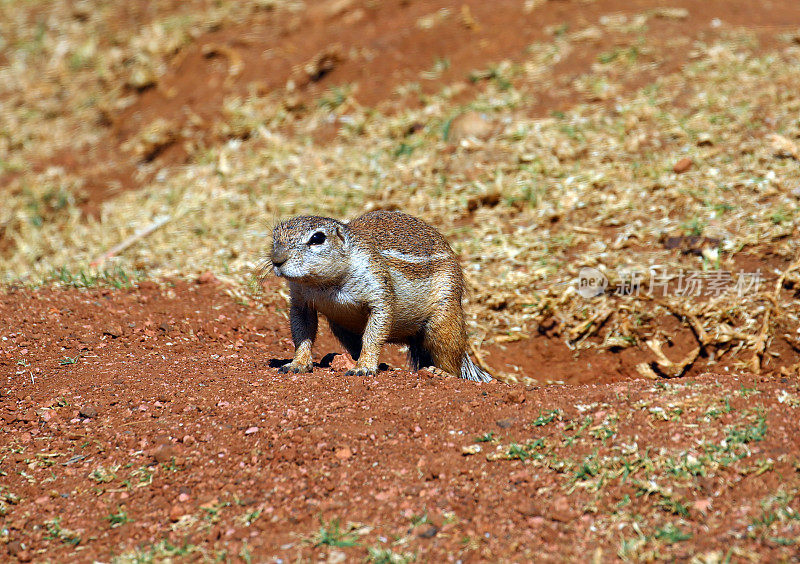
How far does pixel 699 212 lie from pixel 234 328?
4319 millimetres

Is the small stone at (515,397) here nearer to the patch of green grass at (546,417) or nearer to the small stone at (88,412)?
the patch of green grass at (546,417)

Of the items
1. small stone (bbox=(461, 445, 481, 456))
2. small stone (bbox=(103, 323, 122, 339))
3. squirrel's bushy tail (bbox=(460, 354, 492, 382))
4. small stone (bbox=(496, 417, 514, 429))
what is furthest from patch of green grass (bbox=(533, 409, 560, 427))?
small stone (bbox=(103, 323, 122, 339))

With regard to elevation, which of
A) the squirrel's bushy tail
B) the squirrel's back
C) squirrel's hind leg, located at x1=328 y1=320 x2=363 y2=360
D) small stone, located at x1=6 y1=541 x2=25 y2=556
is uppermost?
the squirrel's back

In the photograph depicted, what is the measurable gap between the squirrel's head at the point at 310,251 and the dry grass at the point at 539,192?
2220mm

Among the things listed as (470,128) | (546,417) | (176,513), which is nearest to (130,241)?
(470,128)

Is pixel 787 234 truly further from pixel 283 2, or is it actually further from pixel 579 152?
pixel 283 2

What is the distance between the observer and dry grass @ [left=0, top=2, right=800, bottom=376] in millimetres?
7145

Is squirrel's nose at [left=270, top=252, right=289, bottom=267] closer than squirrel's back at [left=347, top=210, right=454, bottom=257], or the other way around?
squirrel's nose at [left=270, top=252, right=289, bottom=267]

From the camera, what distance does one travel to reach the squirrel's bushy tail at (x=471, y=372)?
6.25 meters

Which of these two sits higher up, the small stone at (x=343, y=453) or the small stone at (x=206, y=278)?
the small stone at (x=343, y=453)

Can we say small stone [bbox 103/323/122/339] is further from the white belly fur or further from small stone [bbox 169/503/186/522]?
small stone [bbox 169/503/186/522]

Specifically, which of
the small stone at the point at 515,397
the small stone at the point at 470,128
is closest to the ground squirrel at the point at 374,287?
the small stone at the point at 515,397

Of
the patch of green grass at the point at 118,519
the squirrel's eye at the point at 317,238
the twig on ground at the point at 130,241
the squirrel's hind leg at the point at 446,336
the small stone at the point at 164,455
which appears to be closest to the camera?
the patch of green grass at the point at 118,519

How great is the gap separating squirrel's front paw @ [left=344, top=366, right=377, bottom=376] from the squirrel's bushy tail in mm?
970
